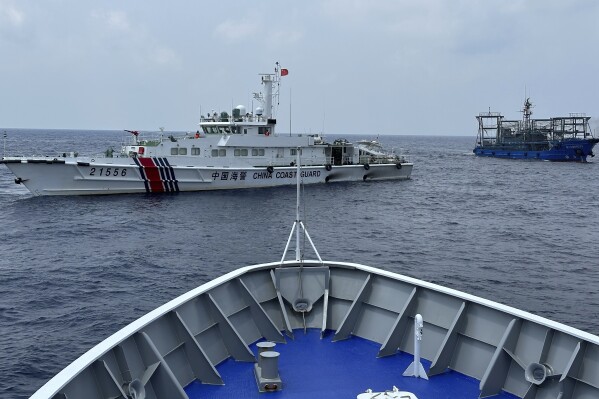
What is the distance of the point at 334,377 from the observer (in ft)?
27.0

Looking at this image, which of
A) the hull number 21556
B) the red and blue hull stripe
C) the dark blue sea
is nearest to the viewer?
the dark blue sea

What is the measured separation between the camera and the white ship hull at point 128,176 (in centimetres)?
4391

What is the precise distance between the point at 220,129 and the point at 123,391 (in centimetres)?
4499

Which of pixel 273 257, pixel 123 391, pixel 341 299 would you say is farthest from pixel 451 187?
pixel 123 391

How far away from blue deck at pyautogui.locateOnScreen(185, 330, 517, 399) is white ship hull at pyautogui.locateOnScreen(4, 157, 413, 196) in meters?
38.9

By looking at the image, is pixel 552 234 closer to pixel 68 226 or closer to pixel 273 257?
pixel 273 257

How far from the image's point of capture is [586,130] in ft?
336

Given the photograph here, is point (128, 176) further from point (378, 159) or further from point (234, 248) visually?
point (378, 159)

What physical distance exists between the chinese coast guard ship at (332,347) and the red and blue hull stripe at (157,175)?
37836 mm

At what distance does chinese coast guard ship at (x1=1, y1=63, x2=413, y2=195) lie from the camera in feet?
146

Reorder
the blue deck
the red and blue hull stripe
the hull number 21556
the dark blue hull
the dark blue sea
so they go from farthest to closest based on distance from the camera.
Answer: the dark blue hull
the red and blue hull stripe
the hull number 21556
the dark blue sea
the blue deck

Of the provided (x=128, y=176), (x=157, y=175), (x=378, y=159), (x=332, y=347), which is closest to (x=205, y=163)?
(x=157, y=175)

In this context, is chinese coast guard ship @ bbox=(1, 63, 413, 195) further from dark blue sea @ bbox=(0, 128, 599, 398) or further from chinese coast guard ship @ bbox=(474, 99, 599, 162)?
chinese coast guard ship @ bbox=(474, 99, 599, 162)

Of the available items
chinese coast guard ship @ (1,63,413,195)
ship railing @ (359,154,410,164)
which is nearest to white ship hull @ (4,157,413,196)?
chinese coast guard ship @ (1,63,413,195)
